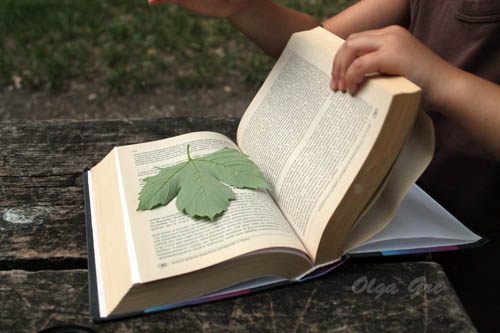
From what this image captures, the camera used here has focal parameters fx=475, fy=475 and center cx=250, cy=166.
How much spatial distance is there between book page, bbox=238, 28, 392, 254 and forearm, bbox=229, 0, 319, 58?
0.40 ft

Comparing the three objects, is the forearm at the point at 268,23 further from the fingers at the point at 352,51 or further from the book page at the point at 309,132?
the fingers at the point at 352,51

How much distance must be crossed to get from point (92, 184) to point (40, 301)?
0.27m

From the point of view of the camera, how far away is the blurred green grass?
108 inches

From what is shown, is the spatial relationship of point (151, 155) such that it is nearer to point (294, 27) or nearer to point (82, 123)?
point (82, 123)

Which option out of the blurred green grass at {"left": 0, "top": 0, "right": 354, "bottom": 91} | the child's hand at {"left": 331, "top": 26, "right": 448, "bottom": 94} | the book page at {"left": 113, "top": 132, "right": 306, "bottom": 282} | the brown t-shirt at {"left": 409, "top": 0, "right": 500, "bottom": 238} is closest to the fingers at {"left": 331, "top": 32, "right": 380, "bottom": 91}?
the child's hand at {"left": 331, "top": 26, "right": 448, "bottom": 94}

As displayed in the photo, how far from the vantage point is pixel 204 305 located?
66cm

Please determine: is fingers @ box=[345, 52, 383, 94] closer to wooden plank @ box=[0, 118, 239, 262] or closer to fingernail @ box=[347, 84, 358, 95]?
fingernail @ box=[347, 84, 358, 95]

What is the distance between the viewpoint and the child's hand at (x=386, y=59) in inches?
27.8

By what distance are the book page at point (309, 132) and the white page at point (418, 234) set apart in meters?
0.11

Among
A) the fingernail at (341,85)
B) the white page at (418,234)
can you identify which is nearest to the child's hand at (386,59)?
the fingernail at (341,85)

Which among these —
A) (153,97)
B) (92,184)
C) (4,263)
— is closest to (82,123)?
(92,184)

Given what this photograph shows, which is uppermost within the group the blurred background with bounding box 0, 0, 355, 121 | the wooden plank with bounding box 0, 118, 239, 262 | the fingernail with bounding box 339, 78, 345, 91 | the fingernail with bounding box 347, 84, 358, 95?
the fingernail with bounding box 347, 84, 358, 95

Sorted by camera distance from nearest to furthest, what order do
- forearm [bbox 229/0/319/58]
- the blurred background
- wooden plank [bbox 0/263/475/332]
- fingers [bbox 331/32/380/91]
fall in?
wooden plank [bbox 0/263/475/332] → fingers [bbox 331/32/380/91] → forearm [bbox 229/0/319/58] → the blurred background

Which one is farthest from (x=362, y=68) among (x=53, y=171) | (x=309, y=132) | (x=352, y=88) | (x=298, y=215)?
(x=53, y=171)
